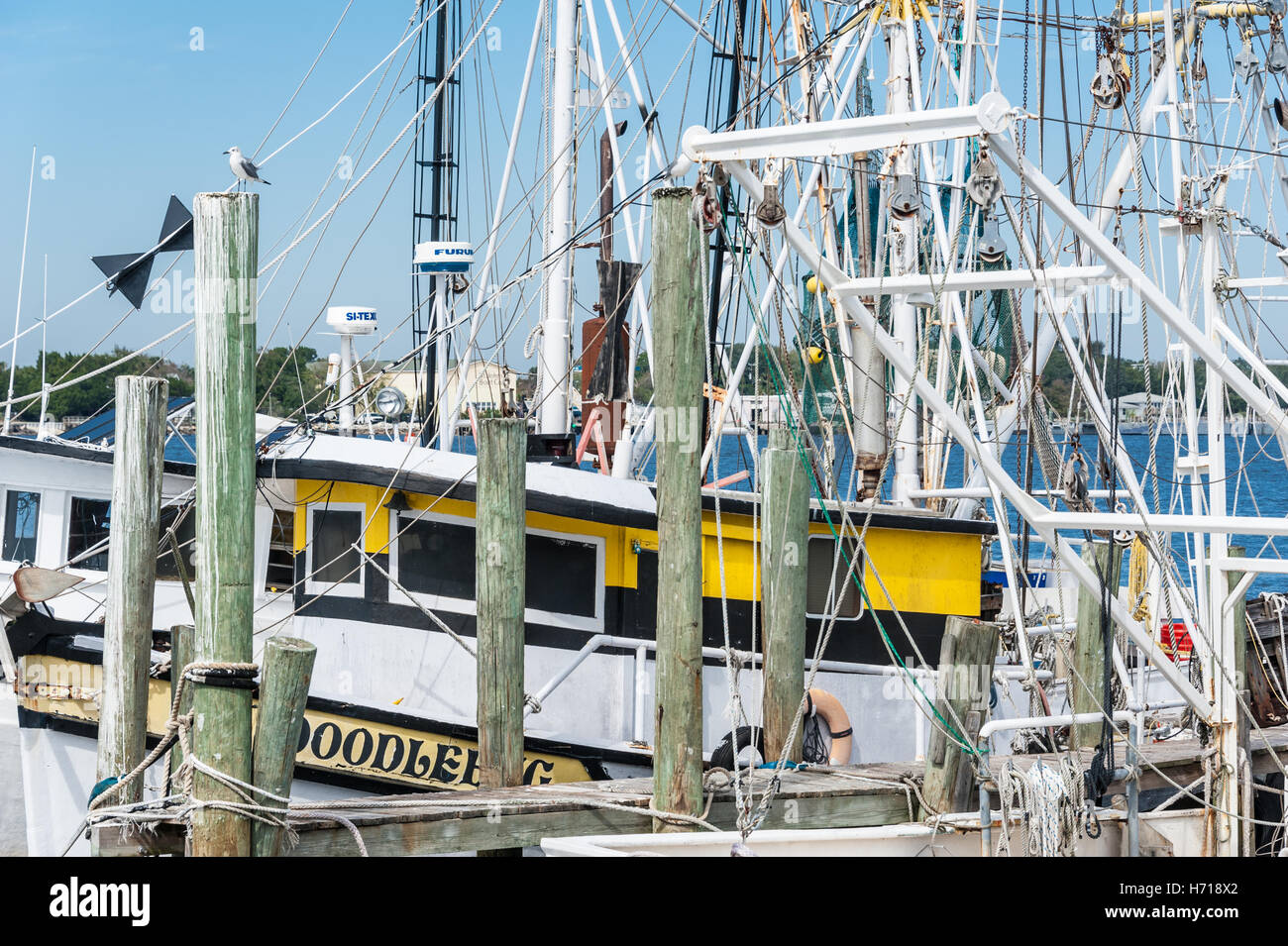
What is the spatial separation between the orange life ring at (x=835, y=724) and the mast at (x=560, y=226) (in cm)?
393

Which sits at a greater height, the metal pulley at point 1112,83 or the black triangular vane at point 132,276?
the metal pulley at point 1112,83

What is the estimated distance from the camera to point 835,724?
8.77 meters

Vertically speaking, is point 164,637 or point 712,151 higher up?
point 712,151

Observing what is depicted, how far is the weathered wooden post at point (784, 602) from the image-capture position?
7758 millimetres

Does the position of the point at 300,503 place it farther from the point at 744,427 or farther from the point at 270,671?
the point at 270,671

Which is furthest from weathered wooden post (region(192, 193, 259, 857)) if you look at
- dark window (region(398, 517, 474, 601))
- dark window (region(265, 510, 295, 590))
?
dark window (region(265, 510, 295, 590))

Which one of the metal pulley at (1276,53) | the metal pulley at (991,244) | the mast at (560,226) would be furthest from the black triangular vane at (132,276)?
the metal pulley at (1276,53)

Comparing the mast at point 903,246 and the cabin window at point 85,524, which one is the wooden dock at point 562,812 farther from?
the cabin window at point 85,524

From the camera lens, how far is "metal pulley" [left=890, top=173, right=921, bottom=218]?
588 cm

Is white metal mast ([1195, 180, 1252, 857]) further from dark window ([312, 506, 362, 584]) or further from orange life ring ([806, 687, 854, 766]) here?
dark window ([312, 506, 362, 584])
